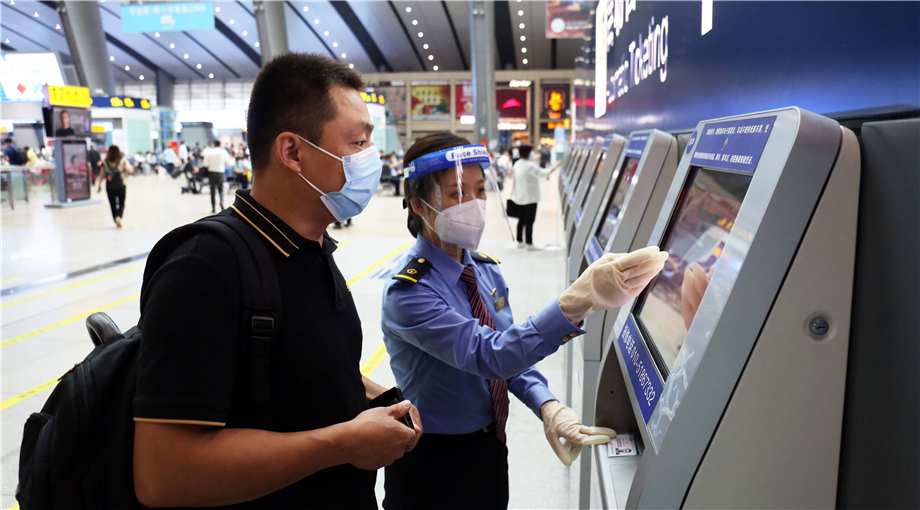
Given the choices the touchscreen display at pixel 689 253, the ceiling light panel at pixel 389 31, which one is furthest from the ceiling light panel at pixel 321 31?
the touchscreen display at pixel 689 253

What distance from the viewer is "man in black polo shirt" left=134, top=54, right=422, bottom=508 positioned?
0.92 metres

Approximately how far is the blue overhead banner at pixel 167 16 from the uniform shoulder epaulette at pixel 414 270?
1895cm

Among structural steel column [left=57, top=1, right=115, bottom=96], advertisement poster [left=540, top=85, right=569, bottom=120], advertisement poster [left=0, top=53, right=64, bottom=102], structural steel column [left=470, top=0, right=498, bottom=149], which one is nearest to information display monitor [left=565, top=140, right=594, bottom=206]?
structural steel column [left=470, top=0, right=498, bottom=149]

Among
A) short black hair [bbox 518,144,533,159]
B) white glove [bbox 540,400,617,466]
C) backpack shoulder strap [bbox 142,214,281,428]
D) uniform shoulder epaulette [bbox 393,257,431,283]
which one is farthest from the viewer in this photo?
short black hair [bbox 518,144,533,159]

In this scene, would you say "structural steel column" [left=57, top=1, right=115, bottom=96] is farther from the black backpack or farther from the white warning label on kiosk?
the white warning label on kiosk

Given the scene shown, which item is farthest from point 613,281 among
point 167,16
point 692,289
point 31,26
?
point 31,26

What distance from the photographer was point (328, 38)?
35406mm

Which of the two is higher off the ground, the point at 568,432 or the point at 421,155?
the point at 421,155

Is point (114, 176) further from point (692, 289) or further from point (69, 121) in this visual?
point (692, 289)

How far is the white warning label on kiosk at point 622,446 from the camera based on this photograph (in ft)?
4.47

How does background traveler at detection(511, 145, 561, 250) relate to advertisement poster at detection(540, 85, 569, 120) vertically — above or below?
below

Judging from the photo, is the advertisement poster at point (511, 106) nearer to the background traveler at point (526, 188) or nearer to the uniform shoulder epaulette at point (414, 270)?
the background traveler at point (526, 188)

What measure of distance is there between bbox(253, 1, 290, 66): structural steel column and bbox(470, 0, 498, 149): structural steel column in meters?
6.62

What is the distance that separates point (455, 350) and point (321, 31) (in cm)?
3589
